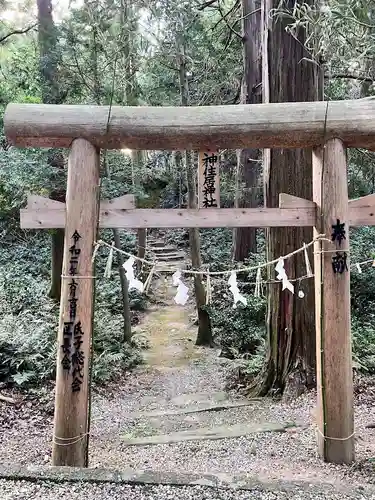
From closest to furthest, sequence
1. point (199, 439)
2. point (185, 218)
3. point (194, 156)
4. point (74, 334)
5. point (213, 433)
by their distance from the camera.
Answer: point (74, 334) → point (185, 218) → point (199, 439) → point (213, 433) → point (194, 156)

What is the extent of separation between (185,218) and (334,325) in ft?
5.12

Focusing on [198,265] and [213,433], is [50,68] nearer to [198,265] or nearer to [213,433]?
[198,265]

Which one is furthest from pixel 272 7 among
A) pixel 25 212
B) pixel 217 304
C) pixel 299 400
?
pixel 217 304

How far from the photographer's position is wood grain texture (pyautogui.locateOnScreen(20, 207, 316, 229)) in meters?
3.91

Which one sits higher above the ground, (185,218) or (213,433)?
(185,218)

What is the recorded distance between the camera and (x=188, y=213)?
13.0ft

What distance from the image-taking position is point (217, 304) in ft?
36.1

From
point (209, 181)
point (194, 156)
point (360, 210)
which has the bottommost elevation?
Answer: point (360, 210)

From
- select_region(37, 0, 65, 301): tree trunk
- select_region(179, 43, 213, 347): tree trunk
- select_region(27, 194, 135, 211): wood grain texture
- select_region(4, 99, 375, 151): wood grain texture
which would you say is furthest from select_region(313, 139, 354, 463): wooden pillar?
select_region(37, 0, 65, 301): tree trunk

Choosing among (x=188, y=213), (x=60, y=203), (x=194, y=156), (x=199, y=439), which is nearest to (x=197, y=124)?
(x=188, y=213)

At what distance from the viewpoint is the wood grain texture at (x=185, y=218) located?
12.8 ft

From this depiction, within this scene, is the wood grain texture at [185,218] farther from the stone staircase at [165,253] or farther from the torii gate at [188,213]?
the stone staircase at [165,253]

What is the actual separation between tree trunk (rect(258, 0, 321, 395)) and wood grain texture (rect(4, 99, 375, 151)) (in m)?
1.74

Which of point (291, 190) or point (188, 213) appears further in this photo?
point (291, 190)
